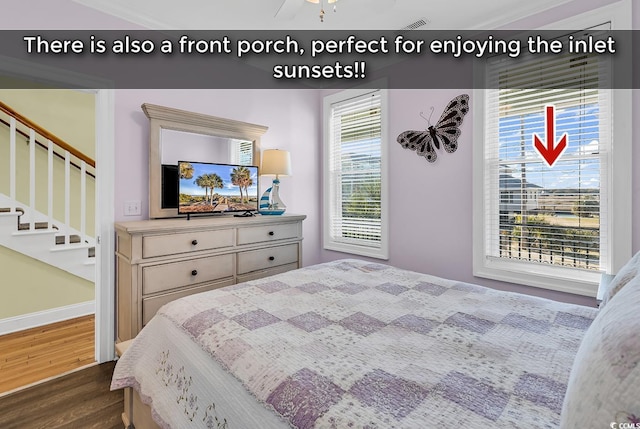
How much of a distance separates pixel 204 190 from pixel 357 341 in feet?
7.08

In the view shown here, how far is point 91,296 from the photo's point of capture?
3521 millimetres

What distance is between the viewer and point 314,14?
2.58 meters

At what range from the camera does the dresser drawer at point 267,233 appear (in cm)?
275

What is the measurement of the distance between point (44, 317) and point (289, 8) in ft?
11.9

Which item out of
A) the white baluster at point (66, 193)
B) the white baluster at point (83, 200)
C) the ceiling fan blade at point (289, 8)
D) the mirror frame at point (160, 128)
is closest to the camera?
the ceiling fan blade at point (289, 8)

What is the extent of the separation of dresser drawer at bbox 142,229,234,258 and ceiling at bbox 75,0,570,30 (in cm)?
166

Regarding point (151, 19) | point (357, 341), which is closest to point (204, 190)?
point (151, 19)

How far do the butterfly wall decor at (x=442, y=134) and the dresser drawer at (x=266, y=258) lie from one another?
1.51m

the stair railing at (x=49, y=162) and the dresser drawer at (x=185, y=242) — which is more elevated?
the stair railing at (x=49, y=162)

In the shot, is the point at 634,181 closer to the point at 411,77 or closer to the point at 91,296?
the point at 411,77

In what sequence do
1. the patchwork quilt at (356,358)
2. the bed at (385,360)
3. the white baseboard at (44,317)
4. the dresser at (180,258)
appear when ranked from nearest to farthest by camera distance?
the bed at (385,360), the patchwork quilt at (356,358), the dresser at (180,258), the white baseboard at (44,317)

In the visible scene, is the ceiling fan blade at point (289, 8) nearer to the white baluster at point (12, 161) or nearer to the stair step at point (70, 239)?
the white baluster at point (12, 161)

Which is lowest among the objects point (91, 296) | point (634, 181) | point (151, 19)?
point (91, 296)
